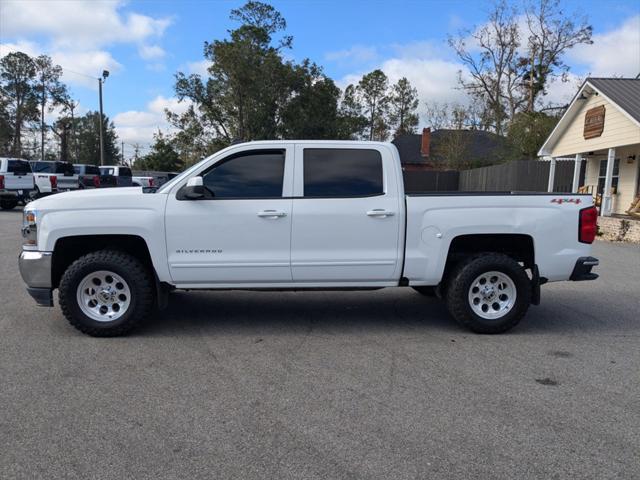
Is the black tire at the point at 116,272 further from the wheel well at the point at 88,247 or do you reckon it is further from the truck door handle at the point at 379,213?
the truck door handle at the point at 379,213

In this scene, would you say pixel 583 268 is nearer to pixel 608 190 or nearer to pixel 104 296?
pixel 104 296

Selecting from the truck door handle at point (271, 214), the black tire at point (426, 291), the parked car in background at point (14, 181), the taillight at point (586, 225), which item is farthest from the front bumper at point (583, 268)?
the parked car in background at point (14, 181)

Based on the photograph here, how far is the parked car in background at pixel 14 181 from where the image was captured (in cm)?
2067

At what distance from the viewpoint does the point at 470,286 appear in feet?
18.9

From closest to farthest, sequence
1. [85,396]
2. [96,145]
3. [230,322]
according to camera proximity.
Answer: [85,396]
[230,322]
[96,145]

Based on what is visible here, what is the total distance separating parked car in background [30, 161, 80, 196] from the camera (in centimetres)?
2266

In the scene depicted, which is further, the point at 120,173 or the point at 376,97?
the point at 376,97

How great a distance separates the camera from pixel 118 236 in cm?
567

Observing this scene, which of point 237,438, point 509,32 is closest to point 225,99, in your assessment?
point 509,32

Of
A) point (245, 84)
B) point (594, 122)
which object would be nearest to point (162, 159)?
point (245, 84)

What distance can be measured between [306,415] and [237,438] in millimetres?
542

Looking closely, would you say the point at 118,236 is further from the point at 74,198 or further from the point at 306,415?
the point at 306,415

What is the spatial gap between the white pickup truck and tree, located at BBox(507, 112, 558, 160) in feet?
91.3

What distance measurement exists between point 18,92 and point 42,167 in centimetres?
4132
